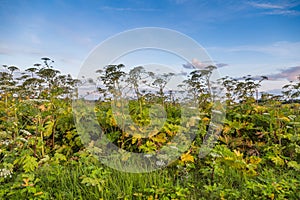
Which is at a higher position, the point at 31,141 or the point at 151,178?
the point at 31,141

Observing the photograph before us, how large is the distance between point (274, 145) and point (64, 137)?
2923 millimetres

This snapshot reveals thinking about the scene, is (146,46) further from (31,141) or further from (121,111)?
(31,141)

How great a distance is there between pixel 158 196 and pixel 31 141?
1525 mm

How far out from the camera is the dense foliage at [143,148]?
2.73 m

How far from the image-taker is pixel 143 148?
3.24 metres

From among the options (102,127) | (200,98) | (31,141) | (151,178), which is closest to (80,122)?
(102,127)

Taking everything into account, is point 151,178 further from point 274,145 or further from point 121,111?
point 274,145

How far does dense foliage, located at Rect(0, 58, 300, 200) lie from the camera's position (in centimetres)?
273

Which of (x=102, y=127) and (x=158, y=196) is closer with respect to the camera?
(x=158, y=196)

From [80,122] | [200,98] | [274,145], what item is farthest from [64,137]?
[274,145]

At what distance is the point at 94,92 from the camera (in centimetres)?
400

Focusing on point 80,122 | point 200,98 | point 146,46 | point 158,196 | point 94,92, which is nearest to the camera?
point 158,196

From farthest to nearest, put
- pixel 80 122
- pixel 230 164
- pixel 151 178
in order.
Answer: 1. pixel 80 122
2. pixel 230 164
3. pixel 151 178

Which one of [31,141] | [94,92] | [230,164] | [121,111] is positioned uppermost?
[94,92]
